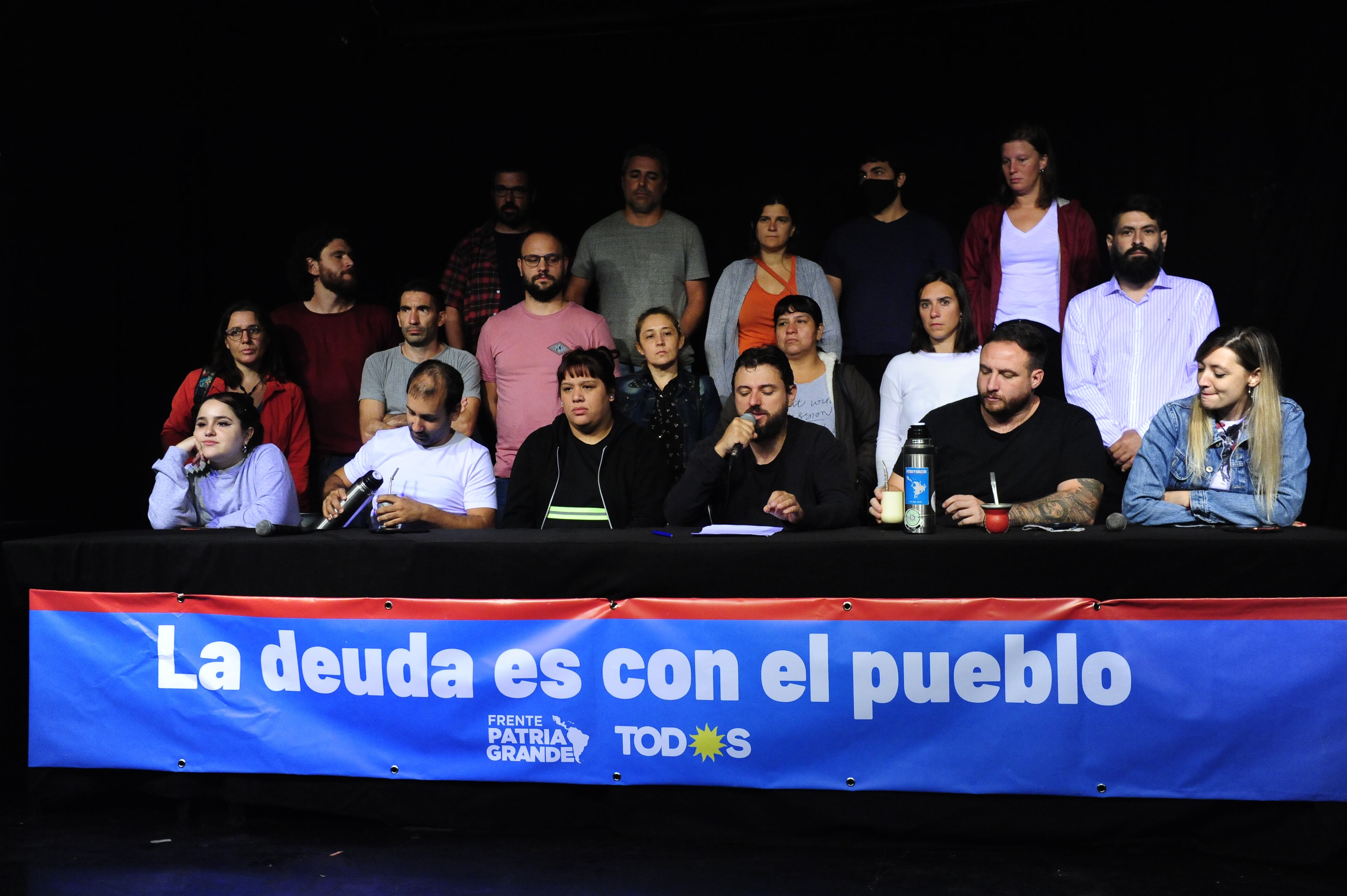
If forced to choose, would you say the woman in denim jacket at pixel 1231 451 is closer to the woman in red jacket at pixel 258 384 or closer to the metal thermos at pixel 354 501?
the metal thermos at pixel 354 501

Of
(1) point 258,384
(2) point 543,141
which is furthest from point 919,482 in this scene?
(2) point 543,141

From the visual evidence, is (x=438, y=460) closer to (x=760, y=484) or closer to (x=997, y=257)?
(x=760, y=484)

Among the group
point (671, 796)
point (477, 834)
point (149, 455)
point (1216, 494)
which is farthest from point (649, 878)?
point (149, 455)

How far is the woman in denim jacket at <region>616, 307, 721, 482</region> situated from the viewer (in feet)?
13.0

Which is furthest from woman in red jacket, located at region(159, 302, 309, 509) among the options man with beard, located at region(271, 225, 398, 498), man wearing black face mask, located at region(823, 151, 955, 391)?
man wearing black face mask, located at region(823, 151, 955, 391)

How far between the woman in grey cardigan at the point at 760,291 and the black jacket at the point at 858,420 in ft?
1.07

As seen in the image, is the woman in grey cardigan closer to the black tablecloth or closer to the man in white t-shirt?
the man in white t-shirt

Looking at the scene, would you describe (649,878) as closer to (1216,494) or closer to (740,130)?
(1216,494)

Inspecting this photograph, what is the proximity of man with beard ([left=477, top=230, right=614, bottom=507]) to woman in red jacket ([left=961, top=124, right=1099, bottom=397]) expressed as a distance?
5.19ft

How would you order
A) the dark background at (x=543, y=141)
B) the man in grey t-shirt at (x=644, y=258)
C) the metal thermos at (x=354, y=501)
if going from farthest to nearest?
the man in grey t-shirt at (x=644, y=258), the dark background at (x=543, y=141), the metal thermos at (x=354, y=501)

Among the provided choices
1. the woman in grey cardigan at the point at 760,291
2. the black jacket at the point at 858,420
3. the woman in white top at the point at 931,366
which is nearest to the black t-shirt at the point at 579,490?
the black jacket at the point at 858,420

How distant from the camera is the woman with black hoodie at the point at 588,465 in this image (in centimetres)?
340

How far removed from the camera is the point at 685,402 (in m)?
4.02

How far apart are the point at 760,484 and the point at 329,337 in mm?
2213
